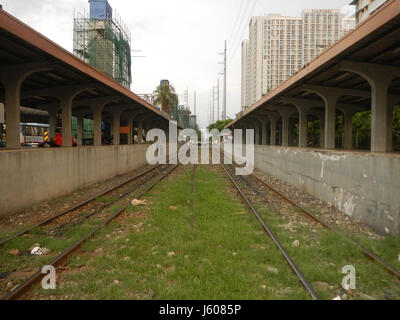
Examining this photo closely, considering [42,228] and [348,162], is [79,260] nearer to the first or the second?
[42,228]

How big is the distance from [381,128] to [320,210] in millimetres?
4692

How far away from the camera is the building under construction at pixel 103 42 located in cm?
4244

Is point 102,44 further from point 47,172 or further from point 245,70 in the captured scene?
point 245,70

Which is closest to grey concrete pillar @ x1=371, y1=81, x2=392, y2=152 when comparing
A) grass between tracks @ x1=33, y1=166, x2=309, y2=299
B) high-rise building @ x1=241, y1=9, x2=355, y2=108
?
grass between tracks @ x1=33, y1=166, x2=309, y2=299

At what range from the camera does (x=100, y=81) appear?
13055 mm

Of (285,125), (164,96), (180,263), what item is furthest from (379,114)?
(164,96)

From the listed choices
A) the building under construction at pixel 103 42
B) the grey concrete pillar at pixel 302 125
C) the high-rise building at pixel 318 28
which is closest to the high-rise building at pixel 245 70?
the high-rise building at pixel 318 28

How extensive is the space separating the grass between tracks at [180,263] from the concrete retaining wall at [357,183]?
2.66m

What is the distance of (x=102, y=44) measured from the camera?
43.8 metres

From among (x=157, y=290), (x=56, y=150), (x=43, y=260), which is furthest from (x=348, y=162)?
(x=56, y=150)

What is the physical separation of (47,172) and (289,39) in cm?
7639

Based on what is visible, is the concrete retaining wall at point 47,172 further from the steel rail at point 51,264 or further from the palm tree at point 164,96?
the palm tree at point 164,96

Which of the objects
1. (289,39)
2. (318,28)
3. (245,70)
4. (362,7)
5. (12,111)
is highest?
(318,28)
